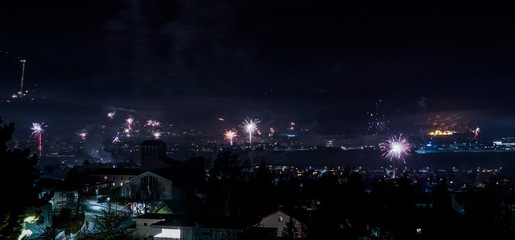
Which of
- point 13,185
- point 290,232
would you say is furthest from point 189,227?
point 13,185

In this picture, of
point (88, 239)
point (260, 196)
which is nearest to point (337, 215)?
point (88, 239)

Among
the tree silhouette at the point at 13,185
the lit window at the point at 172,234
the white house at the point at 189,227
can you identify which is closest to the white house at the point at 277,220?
the white house at the point at 189,227

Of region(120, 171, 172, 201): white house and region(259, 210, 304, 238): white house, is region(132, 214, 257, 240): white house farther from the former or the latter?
region(120, 171, 172, 201): white house

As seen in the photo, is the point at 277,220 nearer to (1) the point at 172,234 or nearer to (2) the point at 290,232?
(1) the point at 172,234

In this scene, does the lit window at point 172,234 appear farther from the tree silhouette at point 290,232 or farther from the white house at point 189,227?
the tree silhouette at point 290,232

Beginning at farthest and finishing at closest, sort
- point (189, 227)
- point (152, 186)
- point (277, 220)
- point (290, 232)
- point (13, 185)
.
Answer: point (152, 186) → point (277, 220) → point (189, 227) → point (290, 232) → point (13, 185)

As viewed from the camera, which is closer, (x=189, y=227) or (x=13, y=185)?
(x=13, y=185)

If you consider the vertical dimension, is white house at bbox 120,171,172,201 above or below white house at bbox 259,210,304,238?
above

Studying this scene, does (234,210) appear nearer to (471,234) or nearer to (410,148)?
(471,234)

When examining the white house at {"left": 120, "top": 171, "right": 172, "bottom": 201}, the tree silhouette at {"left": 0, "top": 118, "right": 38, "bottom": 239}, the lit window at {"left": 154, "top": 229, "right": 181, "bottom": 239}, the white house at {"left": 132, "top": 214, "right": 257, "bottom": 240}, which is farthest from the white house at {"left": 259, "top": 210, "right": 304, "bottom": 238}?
Answer: the white house at {"left": 120, "top": 171, "right": 172, "bottom": 201}
